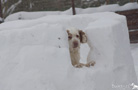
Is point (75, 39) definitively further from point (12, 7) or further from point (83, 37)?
point (12, 7)

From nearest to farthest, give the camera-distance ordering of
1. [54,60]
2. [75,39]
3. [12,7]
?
[54,60] < [75,39] < [12,7]

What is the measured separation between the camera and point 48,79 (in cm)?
254

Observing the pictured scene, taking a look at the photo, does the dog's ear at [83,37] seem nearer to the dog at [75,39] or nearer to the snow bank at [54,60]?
the dog at [75,39]

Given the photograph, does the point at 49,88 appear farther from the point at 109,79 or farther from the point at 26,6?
the point at 26,6

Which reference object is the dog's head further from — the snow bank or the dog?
the snow bank

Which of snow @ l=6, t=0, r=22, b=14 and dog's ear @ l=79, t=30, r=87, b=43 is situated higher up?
dog's ear @ l=79, t=30, r=87, b=43

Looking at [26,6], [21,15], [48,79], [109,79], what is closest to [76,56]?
[109,79]

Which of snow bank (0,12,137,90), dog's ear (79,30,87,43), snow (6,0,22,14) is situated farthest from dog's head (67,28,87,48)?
snow (6,0,22,14)

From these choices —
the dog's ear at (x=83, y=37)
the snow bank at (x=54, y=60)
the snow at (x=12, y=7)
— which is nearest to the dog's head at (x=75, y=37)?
the dog's ear at (x=83, y=37)

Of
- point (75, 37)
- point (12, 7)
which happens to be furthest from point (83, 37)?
point (12, 7)

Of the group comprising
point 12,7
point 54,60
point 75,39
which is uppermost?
point 75,39

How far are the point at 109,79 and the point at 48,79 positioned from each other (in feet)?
2.72

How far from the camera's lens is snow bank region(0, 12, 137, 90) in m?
2.57

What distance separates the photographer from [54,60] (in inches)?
105
